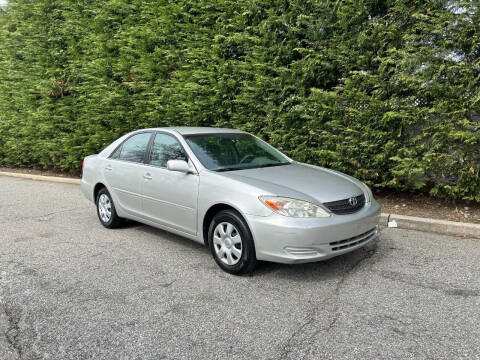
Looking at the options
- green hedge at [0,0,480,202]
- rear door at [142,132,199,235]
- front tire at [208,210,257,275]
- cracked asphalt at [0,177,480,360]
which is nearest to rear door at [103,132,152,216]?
rear door at [142,132,199,235]

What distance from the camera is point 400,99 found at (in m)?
5.91

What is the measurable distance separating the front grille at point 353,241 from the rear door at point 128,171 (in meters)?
2.57

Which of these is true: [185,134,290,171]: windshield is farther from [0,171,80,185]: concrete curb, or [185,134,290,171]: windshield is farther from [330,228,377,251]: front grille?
[0,171,80,185]: concrete curb

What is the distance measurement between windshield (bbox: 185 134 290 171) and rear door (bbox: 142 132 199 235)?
21cm

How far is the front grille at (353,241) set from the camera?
12.2ft

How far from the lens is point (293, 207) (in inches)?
144

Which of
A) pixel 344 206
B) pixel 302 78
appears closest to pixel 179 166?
pixel 344 206

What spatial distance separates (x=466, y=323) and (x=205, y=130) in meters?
3.53

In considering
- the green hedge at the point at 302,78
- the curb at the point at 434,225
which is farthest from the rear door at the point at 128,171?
the curb at the point at 434,225

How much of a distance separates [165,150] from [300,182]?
1.78 metres

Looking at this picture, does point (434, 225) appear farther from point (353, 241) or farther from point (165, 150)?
point (165, 150)

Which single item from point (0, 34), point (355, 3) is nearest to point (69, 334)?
point (355, 3)

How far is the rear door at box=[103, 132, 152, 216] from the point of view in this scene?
16.9ft

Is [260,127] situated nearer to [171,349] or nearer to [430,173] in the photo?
[430,173]
